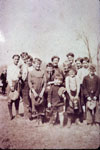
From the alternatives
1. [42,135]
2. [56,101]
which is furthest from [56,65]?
[42,135]

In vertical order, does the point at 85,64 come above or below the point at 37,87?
above

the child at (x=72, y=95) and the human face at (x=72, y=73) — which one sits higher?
the human face at (x=72, y=73)

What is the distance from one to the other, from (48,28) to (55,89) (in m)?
0.73

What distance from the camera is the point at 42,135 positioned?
2080 millimetres

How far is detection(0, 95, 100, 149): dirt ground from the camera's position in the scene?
6.79ft

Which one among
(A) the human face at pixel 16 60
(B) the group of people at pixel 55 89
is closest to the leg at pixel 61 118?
(B) the group of people at pixel 55 89

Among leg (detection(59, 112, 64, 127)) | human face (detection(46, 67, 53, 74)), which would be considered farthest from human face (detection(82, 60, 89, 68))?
leg (detection(59, 112, 64, 127))

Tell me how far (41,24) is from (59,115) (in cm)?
109

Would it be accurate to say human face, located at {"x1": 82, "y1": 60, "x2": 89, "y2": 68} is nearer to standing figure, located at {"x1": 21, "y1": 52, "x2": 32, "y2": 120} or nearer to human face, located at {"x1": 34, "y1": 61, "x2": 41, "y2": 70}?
human face, located at {"x1": 34, "y1": 61, "x2": 41, "y2": 70}

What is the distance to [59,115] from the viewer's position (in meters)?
2.11

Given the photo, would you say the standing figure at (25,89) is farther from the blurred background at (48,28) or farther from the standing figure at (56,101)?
the standing figure at (56,101)

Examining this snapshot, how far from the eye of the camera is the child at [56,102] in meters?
2.11

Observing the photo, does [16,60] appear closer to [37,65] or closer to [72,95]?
[37,65]

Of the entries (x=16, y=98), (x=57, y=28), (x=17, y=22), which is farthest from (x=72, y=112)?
(x=17, y=22)
